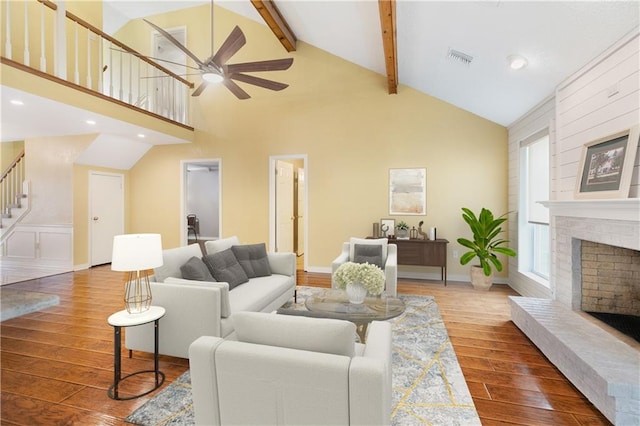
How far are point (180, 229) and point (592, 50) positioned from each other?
6903 mm

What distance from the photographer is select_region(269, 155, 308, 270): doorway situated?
233 inches

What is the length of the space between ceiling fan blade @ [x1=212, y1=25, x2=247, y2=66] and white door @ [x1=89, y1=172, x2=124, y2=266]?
4829 millimetres

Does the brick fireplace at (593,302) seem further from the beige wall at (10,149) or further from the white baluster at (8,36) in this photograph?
the beige wall at (10,149)

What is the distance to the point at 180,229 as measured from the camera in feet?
21.5

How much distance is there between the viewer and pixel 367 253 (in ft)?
14.0

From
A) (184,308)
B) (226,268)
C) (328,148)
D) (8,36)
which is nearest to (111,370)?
(184,308)

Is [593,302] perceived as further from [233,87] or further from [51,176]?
[51,176]

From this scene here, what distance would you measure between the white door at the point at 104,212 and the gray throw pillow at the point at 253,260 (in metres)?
4.49

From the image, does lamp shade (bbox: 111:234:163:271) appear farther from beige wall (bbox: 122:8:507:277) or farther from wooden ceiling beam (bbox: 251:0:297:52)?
beige wall (bbox: 122:8:507:277)

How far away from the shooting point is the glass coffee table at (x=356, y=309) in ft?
7.86

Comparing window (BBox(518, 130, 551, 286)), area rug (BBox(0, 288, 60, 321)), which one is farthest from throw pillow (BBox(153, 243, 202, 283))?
window (BBox(518, 130, 551, 286))

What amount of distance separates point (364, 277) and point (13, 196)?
7759 mm

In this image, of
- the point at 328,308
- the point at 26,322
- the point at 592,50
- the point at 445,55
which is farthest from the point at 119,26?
the point at 592,50

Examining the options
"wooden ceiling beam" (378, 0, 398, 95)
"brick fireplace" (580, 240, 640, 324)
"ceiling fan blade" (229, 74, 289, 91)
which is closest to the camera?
"brick fireplace" (580, 240, 640, 324)
